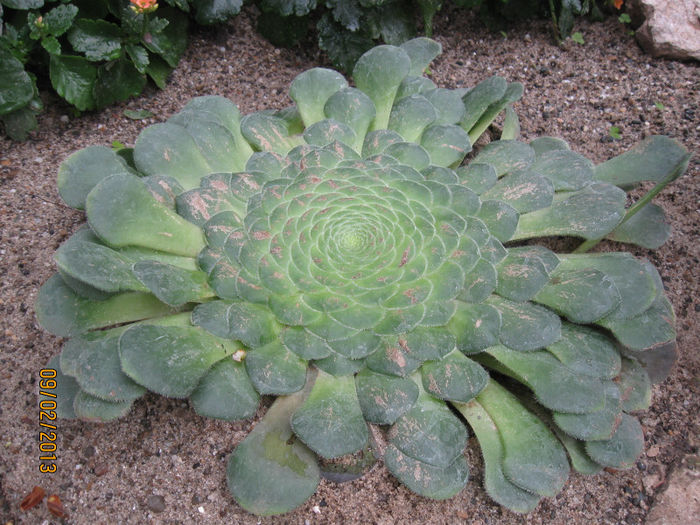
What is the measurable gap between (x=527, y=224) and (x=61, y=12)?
167 centimetres

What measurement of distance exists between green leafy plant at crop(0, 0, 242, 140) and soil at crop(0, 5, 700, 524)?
0.38 feet

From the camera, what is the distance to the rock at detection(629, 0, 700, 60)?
2.37 meters

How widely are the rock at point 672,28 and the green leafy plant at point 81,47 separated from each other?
A: 1.71 m

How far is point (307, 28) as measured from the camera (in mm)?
2447

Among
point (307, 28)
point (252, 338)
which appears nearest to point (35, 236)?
point (252, 338)

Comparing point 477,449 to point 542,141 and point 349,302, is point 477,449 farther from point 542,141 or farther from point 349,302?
point 542,141

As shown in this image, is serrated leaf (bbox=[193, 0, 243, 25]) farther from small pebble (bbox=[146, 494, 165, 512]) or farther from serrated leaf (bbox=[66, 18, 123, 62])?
small pebble (bbox=[146, 494, 165, 512])

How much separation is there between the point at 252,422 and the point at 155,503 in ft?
0.97

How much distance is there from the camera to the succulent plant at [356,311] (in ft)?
4.34

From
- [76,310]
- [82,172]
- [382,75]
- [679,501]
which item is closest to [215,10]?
[382,75]

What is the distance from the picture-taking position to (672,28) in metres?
2.38

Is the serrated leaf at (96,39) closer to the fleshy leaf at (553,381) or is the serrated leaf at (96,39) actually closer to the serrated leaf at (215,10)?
the serrated leaf at (215,10)

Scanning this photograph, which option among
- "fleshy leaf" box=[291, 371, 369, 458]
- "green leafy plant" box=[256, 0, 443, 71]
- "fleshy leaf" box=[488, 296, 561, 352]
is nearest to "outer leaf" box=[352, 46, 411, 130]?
"green leafy plant" box=[256, 0, 443, 71]

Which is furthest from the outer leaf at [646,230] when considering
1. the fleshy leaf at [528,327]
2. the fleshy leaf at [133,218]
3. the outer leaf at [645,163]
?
the fleshy leaf at [133,218]
